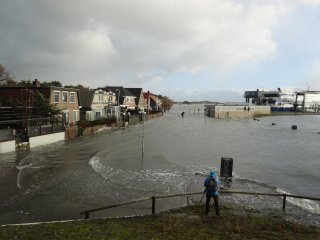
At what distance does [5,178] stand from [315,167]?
25531mm

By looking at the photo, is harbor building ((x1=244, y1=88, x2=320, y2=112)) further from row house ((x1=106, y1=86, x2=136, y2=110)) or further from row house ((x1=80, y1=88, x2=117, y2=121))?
row house ((x1=80, y1=88, x2=117, y2=121))

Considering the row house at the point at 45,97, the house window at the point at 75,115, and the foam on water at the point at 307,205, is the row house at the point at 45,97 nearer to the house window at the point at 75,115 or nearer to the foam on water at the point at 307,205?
the house window at the point at 75,115

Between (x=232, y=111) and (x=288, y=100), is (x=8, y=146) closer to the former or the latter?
(x=232, y=111)

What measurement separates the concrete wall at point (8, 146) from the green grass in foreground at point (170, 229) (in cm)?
2297

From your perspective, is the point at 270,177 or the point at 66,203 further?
the point at 270,177

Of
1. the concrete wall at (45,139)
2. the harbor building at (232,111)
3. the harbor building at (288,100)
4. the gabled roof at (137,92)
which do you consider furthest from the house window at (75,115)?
the harbor building at (288,100)

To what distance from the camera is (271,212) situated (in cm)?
1627

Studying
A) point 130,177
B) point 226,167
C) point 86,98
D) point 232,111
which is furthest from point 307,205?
point 232,111

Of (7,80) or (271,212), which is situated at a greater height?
(7,80)

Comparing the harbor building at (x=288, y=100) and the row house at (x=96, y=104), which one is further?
the harbor building at (x=288, y=100)

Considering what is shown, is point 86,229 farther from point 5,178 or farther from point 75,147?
point 75,147

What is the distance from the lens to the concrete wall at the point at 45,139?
37741mm

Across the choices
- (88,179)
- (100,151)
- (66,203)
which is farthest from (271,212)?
(100,151)

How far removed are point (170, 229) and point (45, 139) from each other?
31.9 metres
